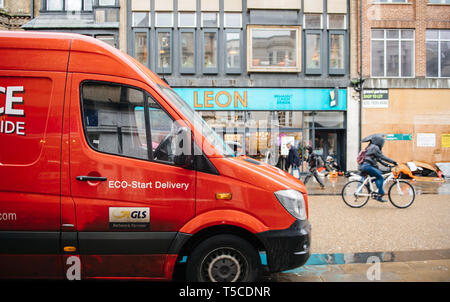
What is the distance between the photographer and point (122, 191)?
10.5 feet

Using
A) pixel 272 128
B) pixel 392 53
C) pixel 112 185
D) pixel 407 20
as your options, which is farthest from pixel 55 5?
pixel 407 20

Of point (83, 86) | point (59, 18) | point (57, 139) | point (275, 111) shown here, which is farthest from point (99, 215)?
A: point (59, 18)

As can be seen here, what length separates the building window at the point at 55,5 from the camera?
17.5 m

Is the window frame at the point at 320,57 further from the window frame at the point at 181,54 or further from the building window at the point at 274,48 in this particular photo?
the window frame at the point at 181,54

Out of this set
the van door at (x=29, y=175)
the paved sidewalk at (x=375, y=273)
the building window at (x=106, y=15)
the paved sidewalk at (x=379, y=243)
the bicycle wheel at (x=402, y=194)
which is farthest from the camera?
the building window at (x=106, y=15)

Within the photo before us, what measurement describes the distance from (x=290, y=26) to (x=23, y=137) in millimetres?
16978

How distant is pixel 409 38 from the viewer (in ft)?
59.1

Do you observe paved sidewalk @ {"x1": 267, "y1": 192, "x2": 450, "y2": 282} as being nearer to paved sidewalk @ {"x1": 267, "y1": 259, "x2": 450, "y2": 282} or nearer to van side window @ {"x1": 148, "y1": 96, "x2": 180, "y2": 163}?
paved sidewalk @ {"x1": 267, "y1": 259, "x2": 450, "y2": 282}

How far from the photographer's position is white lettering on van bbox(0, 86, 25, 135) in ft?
10.5

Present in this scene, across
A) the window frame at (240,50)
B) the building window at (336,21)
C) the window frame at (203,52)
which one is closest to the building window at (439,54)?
the building window at (336,21)

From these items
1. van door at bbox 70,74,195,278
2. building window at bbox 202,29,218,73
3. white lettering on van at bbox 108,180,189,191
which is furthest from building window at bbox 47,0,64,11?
white lettering on van at bbox 108,180,189,191

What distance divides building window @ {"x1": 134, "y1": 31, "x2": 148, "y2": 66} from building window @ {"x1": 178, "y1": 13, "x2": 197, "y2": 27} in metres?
2.14

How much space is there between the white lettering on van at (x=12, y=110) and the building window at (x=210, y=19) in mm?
15846
